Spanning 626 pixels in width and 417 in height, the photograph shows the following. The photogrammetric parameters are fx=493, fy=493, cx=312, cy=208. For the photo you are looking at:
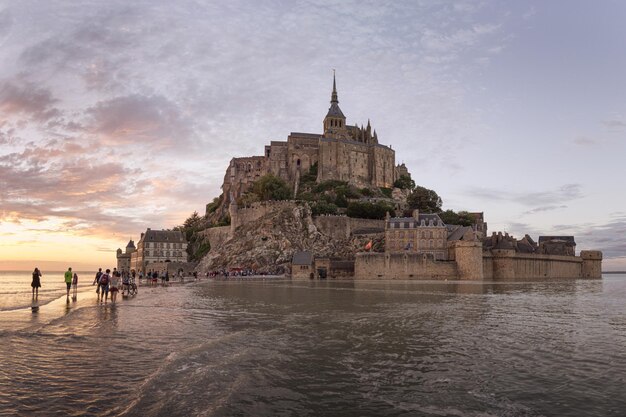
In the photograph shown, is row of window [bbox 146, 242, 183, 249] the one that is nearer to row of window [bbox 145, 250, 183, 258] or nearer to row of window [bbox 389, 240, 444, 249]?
row of window [bbox 145, 250, 183, 258]

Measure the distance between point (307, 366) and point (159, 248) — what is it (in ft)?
291

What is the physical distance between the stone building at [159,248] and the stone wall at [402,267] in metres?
41.7

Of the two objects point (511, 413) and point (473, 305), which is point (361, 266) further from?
point (511, 413)

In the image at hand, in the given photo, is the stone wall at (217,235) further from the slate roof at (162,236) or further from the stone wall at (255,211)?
the slate roof at (162,236)

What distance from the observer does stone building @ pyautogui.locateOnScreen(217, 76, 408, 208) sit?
11506 centimetres

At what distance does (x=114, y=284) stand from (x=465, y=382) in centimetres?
2328

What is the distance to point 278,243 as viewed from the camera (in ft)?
292

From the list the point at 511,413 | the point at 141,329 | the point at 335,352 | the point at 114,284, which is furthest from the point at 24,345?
the point at 114,284

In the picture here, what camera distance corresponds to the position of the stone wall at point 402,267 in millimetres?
66688

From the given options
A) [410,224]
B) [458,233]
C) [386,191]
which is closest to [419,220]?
→ [410,224]

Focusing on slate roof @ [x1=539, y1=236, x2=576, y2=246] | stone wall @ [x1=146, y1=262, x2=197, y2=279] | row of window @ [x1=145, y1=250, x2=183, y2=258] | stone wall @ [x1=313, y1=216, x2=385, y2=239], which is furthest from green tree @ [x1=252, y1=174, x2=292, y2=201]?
slate roof @ [x1=539, y1=236, x2=576, y2=246]

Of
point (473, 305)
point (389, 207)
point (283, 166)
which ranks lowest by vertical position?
point (473, 305)

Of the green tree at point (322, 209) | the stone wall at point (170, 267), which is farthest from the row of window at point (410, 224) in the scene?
the stone wall at point (170, 267)

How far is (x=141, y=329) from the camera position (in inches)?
638
